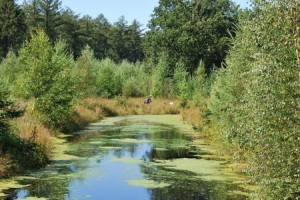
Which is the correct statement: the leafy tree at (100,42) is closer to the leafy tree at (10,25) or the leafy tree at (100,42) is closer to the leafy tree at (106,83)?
the leafy tree at (10,25)

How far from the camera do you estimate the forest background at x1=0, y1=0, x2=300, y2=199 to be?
9.42 m

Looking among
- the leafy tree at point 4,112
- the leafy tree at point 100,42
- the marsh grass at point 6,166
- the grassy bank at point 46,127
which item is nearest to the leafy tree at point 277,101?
the marsh grass at point 6,166

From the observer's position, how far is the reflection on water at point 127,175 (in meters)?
14.7

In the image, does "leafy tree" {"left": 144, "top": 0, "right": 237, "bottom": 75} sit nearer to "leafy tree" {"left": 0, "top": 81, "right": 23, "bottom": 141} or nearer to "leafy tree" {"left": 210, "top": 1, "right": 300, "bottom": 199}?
"leafy tree" {"left": 0, "top": 81, "right": 23, "bottom": 141}

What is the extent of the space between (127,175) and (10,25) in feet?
195

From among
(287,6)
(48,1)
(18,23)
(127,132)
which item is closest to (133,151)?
(127,132)

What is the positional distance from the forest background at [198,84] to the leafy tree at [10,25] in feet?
0.54

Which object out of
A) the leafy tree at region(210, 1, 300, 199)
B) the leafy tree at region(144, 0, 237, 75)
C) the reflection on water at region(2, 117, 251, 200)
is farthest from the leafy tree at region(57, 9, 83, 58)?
the leafy tree at region(210, 1, 300, 199)

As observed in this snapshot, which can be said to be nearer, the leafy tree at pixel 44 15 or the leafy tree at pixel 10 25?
the leafy tree at pixel 10 25

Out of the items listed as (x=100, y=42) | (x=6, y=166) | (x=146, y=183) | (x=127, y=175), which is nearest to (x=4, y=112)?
(x=6, y=166)

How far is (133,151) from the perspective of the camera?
2336 cm

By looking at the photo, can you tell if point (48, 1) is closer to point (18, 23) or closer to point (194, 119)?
point (18, 23)

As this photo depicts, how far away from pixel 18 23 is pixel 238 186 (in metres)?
62.8

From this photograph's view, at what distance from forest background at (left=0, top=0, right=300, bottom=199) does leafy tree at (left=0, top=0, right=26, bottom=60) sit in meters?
0.17
